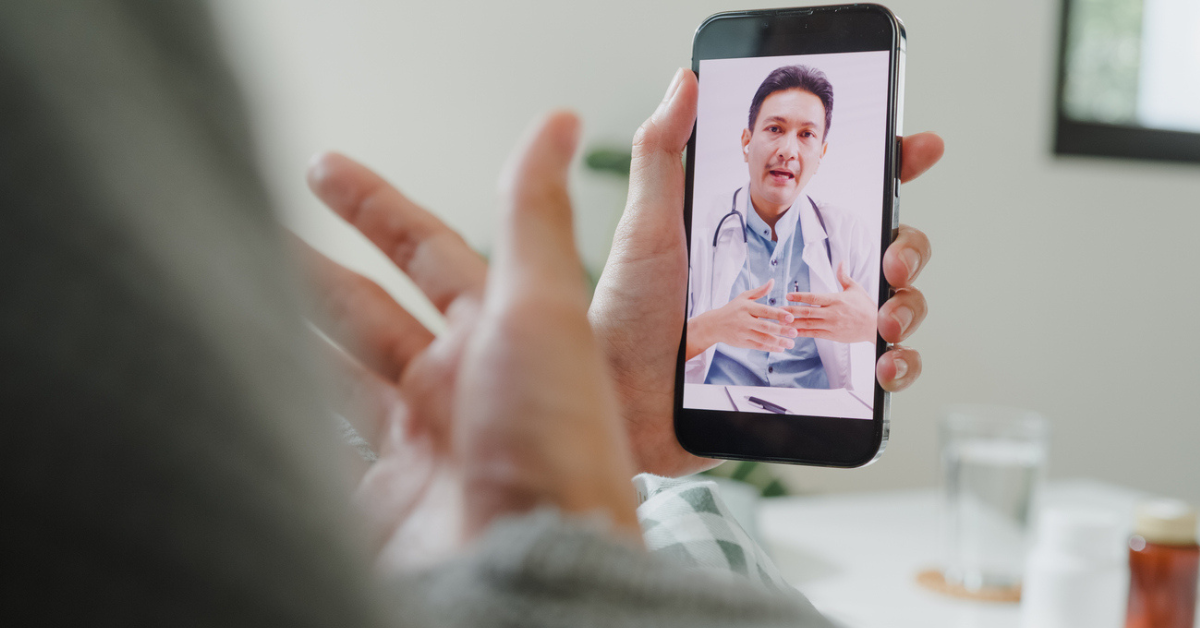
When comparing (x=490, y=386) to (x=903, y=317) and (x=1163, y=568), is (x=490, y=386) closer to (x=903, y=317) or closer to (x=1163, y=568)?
(x=903, y=317)

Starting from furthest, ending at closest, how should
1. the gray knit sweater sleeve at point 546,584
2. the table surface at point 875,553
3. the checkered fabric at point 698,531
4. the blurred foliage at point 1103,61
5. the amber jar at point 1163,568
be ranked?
1. the blurred foliage at point 1103,61
2. the table surface at point 875,553
3. the amber jar at point 1163,568
4. the checkered fabric at point 698,531
5. the gray knit sweater sleeve at point 546,584

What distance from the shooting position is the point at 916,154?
1.28 ft

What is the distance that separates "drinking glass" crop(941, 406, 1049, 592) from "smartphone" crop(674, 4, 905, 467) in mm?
487

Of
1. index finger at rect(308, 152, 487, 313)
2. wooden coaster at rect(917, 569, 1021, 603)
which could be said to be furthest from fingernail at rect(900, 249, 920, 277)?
wooden coaster at rect(917, 569, 1021, 603)

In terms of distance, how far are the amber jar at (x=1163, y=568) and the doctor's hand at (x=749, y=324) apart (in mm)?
398

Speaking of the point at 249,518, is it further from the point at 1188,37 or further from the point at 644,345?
the point at 1188,37

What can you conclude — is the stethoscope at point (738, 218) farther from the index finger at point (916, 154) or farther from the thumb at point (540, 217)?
the thumb at point (540, 217)

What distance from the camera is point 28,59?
9 centimetres

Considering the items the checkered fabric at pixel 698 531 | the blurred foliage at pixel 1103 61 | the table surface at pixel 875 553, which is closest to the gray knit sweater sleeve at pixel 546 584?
the checkered fabric at pixel 698 531

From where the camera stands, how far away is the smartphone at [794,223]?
367mm

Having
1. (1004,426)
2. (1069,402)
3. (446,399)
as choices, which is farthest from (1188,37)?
(446,399)

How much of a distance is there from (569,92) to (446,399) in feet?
3.22

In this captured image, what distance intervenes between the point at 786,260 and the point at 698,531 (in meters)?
0.13

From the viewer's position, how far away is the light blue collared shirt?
37 centimetres
